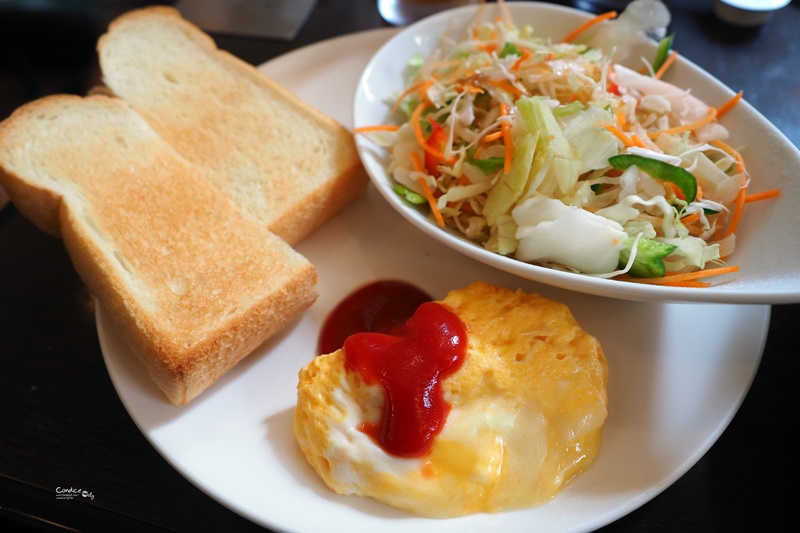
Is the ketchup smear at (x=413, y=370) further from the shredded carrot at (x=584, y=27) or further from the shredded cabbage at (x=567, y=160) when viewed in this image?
the shredded carrot at (x=584, y=27)

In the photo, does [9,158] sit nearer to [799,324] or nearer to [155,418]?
[155,418]

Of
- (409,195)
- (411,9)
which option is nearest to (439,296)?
(409,195)

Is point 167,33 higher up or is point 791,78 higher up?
point 167,33

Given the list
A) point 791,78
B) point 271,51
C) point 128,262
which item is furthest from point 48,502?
point 791,78

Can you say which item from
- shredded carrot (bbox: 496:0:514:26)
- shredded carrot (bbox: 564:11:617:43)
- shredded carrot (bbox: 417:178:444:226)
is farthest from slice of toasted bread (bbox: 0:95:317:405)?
shredded carrot (bbox: 564:11:617:43)

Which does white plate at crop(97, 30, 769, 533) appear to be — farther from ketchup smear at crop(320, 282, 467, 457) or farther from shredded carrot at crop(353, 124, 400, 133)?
shredded carrot at crop(353, 124, 400, 133)

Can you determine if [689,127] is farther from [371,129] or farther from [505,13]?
[371,129]
